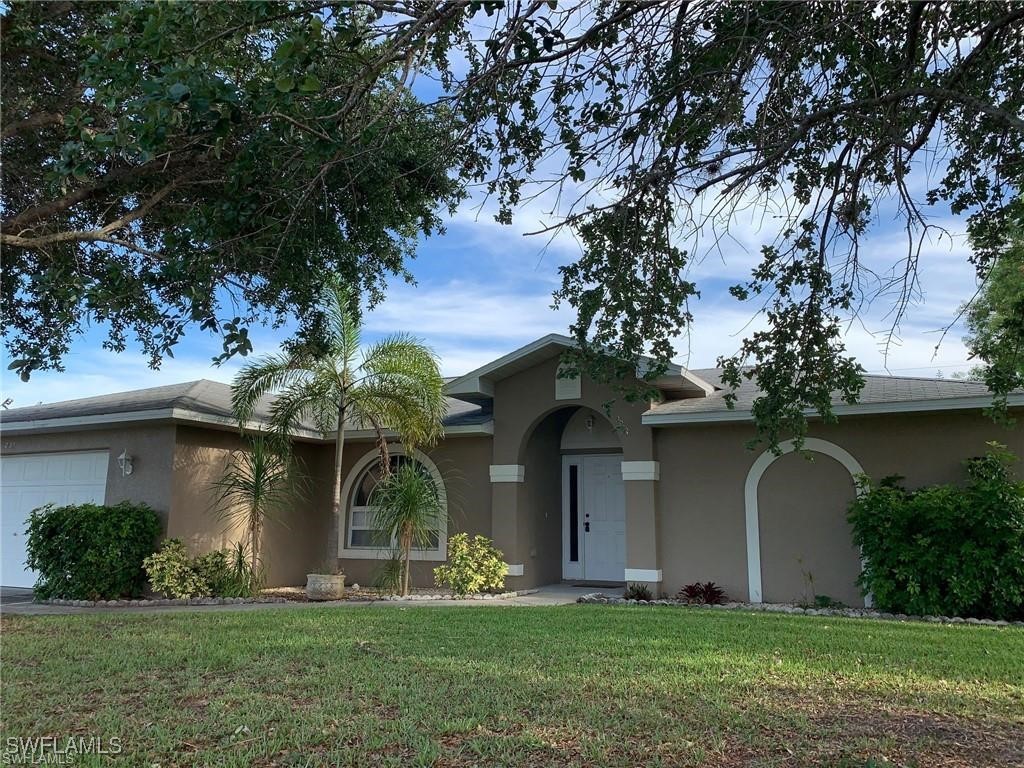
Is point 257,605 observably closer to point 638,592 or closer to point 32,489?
point 638,592

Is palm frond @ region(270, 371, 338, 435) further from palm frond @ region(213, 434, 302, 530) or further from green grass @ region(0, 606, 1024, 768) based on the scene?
green grass @ region(0, 606, 1024, 768)

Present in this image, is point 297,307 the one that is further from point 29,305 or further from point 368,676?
point 368,676

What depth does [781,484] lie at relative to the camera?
37.3ft

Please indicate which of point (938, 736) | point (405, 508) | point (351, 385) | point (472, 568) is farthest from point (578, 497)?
point (938, 736)

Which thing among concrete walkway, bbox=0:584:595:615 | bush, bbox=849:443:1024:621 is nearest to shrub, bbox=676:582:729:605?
concrete walkway, bbox=0:584:595:615

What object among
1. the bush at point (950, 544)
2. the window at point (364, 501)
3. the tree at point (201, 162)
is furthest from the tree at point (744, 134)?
the window at point (364, 501)

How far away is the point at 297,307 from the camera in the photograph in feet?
32.9

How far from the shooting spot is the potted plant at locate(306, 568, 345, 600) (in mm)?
11789

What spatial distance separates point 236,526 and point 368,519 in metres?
2.36

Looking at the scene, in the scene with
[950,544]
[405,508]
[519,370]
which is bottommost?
[950,544]

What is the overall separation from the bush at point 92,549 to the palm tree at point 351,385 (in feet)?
7.65

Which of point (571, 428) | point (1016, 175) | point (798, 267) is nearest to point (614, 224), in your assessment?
point (798, 267)

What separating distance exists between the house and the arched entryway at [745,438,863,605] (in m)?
0.02

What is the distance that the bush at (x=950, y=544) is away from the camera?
9.13 meters
